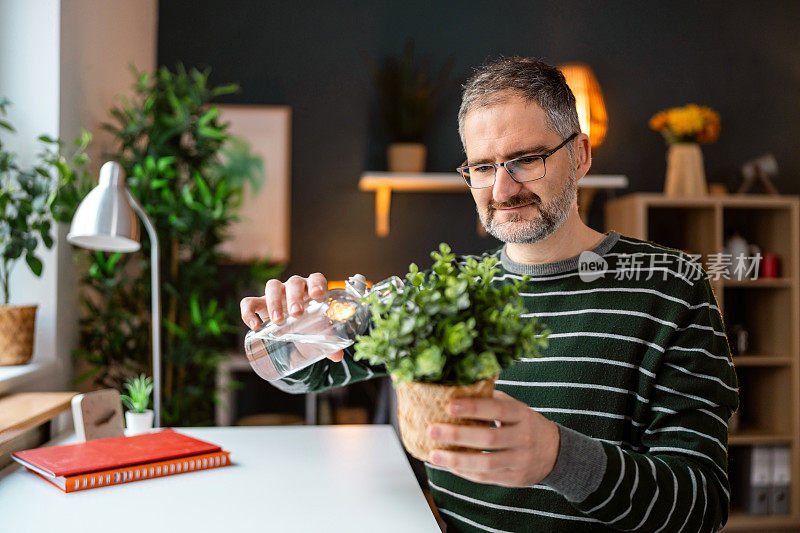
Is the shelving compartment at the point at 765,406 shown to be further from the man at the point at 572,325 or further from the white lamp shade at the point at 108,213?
the white lamp shade at the point at 108,213

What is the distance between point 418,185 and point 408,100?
1.40 ft

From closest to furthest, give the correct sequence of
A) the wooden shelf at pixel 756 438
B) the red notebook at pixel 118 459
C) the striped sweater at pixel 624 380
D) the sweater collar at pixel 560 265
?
the striped sweater at pixel 624 380, the red notebook at pixel 118 459, the sweater collar at pixel 560 265, the wooden shelf at pixel 756 438

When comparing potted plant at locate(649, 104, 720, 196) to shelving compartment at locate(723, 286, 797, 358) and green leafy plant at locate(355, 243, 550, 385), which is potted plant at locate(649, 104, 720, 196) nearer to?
shelving compartment at locate(723, 286, 797, 358)

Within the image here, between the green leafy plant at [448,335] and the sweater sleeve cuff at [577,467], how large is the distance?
0.14 m

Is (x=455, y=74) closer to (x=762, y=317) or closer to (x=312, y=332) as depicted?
(x=762, y=317)

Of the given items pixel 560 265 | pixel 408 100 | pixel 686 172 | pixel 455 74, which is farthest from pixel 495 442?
pixel 455 74

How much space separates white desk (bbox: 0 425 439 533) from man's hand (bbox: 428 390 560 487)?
39 centimetres

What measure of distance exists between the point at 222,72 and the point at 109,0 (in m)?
0.88

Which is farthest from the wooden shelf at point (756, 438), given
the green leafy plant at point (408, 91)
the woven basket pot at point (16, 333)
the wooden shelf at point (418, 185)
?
the woven basket pot at point (16, 333)

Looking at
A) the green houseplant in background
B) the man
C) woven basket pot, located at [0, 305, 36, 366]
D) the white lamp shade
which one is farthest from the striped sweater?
the green houseplant in background

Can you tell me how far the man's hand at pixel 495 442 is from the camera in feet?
2.44

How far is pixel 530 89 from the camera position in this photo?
1.28 metres

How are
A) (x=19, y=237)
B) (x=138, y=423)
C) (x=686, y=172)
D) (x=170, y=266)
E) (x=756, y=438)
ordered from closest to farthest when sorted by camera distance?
(x=138, y=423) → (x=19, y=237) → (x=170, y=266) → (x=756, y=438) → (x=686, y=172)

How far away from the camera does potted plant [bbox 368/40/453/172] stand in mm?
3529
